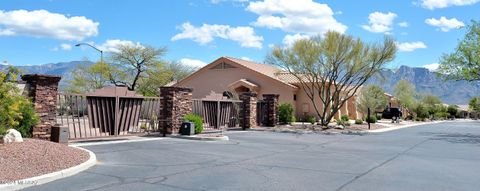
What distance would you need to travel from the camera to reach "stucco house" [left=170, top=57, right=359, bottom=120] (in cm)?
4012

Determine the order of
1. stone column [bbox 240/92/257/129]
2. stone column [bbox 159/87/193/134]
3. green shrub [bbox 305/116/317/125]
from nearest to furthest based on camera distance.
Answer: stone column [bbox 159/87/193/134] → stone column [bbox 240/92/257/129] → green shrub [bbox 305/116/317/125]

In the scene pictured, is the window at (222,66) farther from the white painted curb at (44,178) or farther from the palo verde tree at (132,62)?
the white painted curb at (44,178)

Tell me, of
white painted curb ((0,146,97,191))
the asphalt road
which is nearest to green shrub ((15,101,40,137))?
the asphalt road

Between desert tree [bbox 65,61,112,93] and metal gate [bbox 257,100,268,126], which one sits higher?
desert tree [bbox 65,61,112,93]

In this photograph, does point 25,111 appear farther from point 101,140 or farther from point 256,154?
point 256,154

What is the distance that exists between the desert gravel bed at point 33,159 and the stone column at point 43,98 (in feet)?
10.9

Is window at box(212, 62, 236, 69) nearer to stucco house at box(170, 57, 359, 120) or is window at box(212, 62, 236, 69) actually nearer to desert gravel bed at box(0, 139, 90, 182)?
stucco house at box(170, 57, 359, 120)

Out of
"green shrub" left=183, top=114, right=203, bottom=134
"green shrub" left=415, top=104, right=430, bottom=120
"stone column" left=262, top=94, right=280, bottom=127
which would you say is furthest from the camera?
"green shrub" left=415, top=104, right=430, bottom=120

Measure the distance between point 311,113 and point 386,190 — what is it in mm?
31573

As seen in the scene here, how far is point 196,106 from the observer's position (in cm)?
2528

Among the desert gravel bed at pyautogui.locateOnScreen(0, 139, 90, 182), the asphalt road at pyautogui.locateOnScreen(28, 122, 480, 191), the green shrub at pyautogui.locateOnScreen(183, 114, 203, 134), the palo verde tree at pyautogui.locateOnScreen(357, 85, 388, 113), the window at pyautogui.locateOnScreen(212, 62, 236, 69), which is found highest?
the window at pyautogui.locateOnScreen(212, 62, 236, 69)

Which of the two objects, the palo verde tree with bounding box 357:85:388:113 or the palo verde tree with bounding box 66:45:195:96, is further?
the palo verde tree with bounding box 66:45:195:96

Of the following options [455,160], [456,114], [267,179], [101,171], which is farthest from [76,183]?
[456,114]

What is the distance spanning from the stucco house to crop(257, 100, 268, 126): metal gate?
6.87 meters
